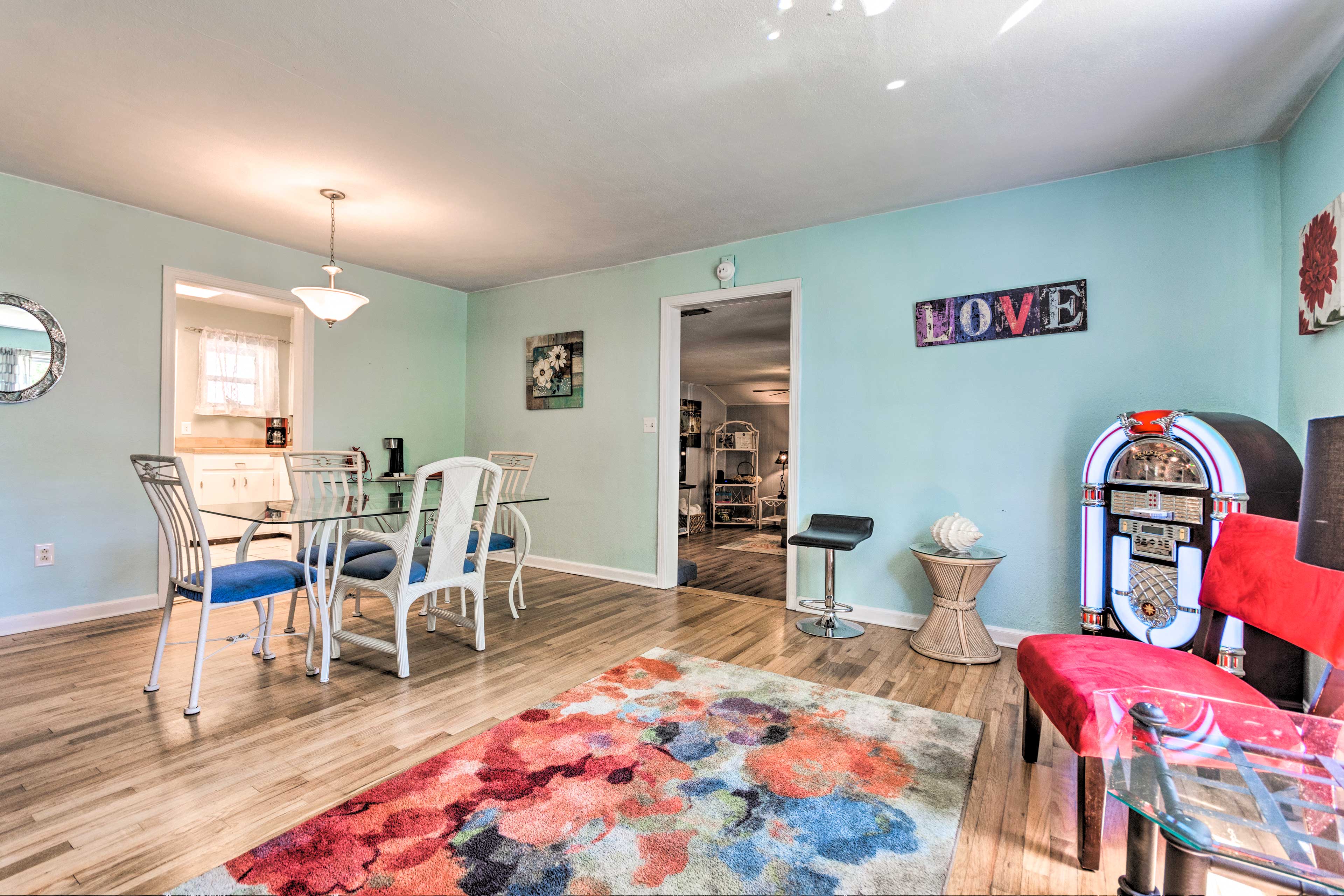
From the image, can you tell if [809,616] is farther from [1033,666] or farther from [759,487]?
[759,487]

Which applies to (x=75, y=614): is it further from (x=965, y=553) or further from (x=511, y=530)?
(x=965, y=553)

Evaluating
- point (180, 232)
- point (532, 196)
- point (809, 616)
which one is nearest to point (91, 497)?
point (180, 232)

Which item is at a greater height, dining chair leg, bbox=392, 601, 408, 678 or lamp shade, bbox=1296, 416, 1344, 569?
lamp shade, bbox=1296, 416, 1344, 569

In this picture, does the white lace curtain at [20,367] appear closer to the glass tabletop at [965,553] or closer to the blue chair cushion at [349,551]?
the blue chair cushion at [349,551]

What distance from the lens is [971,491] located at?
333 centimetres

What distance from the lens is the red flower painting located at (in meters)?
2.05

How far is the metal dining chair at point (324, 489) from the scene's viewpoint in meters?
2.80

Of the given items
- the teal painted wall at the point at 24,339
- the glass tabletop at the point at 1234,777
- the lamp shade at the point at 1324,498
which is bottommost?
the glass tabletop at the point at 1234,777

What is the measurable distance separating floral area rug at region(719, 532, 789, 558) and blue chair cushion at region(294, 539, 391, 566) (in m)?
3.85

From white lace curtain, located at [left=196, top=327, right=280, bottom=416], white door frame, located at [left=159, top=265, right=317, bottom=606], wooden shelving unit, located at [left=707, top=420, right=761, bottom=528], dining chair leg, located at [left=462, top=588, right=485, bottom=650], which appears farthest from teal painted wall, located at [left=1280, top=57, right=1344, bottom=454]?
white lace curtain, located at [left=196, top=327, right=280, bottom=416]

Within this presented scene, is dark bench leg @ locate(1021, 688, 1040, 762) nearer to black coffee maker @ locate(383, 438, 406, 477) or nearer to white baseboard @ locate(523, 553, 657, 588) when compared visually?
white baseboard @ locate(523, 553, 657, 588)

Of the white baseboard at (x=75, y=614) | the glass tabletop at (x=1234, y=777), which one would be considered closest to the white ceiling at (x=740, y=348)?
the glass tabletop at (x=1234, y=777)

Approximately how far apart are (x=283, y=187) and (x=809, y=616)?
3864mm

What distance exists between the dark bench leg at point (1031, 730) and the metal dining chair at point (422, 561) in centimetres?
226
